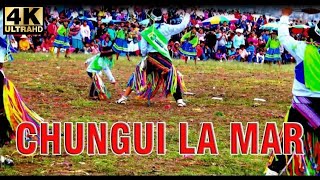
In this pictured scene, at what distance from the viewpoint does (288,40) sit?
671 cm

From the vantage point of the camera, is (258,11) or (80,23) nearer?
(258,11)

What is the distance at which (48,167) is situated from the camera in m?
7.29

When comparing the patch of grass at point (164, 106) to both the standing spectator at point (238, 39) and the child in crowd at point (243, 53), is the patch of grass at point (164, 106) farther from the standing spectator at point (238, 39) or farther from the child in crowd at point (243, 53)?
the standing spectator at point (238, 39)

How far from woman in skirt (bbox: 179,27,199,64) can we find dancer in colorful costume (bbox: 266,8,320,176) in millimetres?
2430

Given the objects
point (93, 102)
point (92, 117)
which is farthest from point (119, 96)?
point (92, 117)

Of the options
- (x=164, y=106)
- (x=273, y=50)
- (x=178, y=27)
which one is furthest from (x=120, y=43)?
(x=273, y=50)

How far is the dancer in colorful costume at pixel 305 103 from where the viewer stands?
6.63m

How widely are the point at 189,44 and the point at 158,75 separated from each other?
30.0 inches

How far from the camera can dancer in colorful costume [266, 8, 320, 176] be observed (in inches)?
261

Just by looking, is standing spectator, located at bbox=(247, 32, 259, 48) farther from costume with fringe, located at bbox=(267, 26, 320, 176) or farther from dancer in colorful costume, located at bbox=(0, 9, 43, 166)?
dancer in colorful costume, located at bbox=(0, 9, 43, 166)

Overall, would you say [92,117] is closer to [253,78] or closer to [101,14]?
[101,14]

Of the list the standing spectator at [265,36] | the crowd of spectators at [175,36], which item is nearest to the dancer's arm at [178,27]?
the crowd of spectators at [175,36]

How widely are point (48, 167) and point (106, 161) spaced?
58 centimetres
